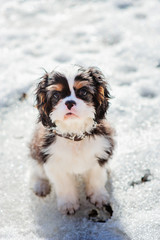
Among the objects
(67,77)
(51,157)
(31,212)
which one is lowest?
(31,212)

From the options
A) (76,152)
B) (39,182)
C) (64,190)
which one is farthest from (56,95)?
(39,182)

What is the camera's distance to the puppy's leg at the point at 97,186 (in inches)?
128

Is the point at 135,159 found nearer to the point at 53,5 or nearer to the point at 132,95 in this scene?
the point at 132,95

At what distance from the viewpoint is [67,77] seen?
2764mm

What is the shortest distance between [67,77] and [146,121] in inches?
59.4

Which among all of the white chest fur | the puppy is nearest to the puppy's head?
the puppy

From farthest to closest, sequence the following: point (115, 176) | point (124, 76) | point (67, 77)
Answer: point (124, 76)
point (115, 176)
point (67, 77)

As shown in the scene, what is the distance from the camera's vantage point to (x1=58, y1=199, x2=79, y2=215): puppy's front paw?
3.20 m

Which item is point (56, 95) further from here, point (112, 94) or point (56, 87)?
point (112, 94)

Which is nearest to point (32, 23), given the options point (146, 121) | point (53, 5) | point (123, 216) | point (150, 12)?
point (53, 5)

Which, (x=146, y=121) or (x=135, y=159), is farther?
(x=146, y=121)

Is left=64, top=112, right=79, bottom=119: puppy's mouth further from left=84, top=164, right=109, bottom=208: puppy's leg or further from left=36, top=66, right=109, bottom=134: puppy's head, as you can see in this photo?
left=84, top=164, right=109, bottom=208: puppy's leg

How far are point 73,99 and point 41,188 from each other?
1.07 m

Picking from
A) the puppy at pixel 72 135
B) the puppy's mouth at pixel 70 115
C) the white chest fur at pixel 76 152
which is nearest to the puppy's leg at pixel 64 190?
the puppy at pixel 72 135
